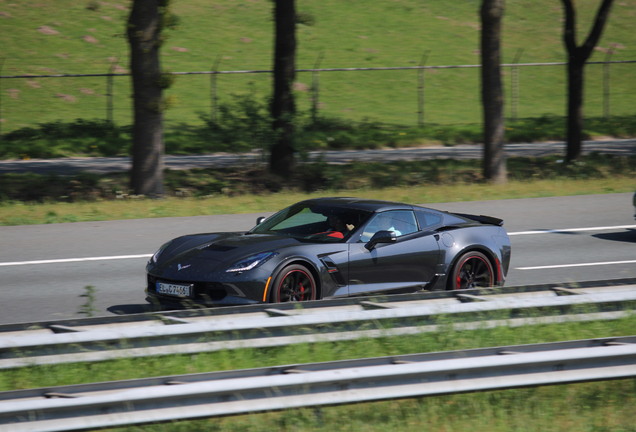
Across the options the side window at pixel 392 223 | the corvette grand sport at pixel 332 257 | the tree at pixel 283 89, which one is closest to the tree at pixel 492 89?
the tree at pixel 283 89

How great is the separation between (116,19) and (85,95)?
895cm

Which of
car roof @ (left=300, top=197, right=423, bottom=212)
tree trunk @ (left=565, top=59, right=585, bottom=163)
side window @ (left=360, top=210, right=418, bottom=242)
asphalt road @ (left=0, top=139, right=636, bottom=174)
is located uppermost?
tree trunk @ (left=565, top=59, right=585, bottom=163)

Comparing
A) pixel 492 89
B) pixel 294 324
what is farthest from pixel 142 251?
pixel 492 89

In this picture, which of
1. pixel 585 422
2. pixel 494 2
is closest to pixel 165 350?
pixel 585 422

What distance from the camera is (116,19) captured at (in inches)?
1575

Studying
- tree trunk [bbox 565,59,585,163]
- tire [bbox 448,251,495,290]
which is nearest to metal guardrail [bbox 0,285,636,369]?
tire [bbox 448,251,495,290]

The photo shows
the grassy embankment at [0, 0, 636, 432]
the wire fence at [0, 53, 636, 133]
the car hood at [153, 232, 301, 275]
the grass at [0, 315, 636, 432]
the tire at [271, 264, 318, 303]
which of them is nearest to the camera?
the grass at [0, 315, 636, 432]

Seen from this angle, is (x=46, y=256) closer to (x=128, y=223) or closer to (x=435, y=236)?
(x=128, y=223)

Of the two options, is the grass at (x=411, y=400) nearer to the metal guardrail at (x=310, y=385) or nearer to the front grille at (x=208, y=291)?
the metal guardrail at (x=310, y=385)

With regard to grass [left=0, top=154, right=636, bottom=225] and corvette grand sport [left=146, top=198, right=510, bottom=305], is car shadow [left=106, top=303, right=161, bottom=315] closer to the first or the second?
corvette grand sport [left=146, top=198, right=510, bottom=305]

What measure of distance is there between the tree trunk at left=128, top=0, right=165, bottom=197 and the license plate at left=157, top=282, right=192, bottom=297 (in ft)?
31.8

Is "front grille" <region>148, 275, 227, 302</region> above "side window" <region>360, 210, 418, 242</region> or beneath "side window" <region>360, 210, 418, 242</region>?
beneath

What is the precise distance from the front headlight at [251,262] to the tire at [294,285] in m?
0.21

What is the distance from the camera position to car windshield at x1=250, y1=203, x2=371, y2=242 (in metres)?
9.09
